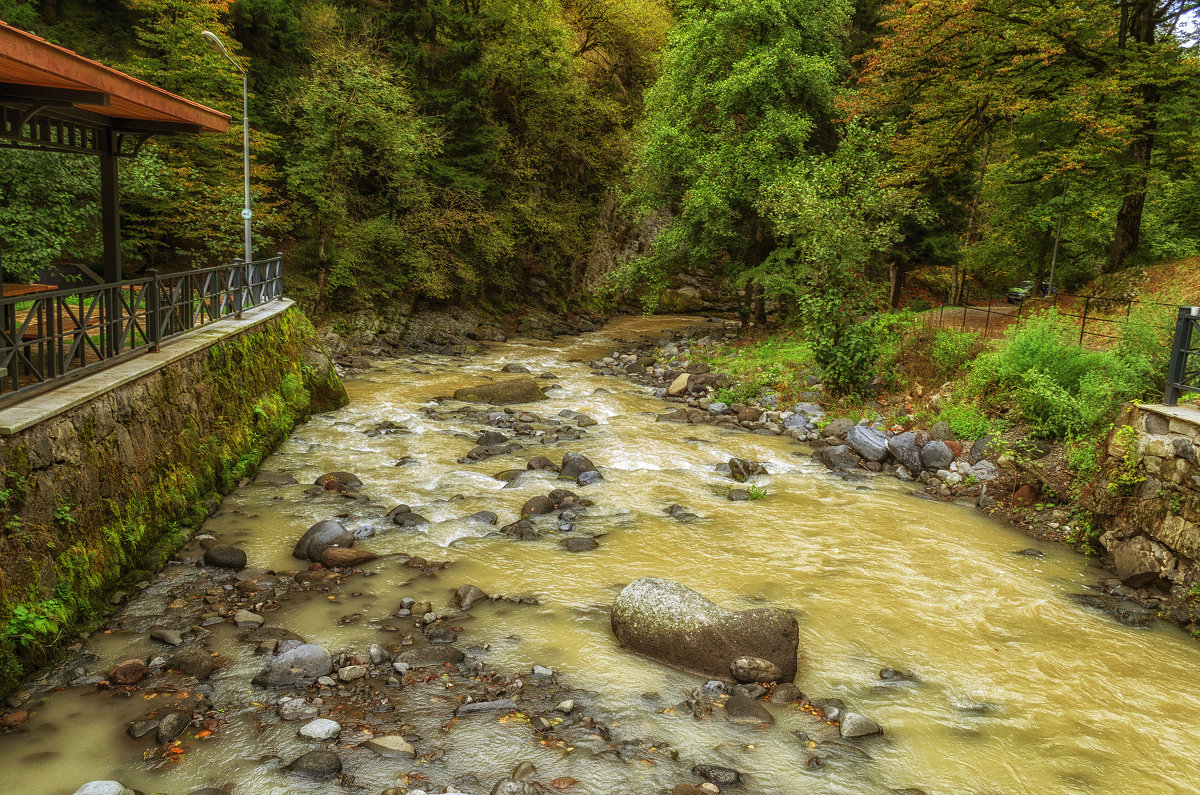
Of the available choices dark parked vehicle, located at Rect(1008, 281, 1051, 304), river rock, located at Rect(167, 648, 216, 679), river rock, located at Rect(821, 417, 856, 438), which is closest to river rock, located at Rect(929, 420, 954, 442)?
river rock, located at Rect(821, 417, 856, 438)

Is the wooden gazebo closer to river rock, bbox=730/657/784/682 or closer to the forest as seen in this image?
the forest

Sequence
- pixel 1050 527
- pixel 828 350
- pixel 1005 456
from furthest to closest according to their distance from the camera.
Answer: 1. pixel 828 350
2. pixel 1005 456
3. pixel 1050 527

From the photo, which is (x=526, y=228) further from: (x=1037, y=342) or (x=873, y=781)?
(x=873, y=781)

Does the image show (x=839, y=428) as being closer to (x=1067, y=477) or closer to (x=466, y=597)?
(x=1067, y=477)

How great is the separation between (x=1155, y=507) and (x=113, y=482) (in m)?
12.4

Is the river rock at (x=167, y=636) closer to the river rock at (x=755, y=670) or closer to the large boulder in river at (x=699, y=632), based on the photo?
the large boulder in river at (x=699, y=632)

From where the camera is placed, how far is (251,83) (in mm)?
24672

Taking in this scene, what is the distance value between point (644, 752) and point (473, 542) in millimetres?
4598

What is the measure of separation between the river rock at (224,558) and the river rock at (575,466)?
5579 millimetres

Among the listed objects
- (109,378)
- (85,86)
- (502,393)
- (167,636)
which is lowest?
(167,636)

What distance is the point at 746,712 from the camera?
639cm

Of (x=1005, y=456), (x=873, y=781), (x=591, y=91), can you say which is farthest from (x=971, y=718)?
(x=591, y=91)

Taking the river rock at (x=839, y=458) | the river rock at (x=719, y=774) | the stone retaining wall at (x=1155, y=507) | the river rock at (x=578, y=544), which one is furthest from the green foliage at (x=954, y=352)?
the river rock at (x=719, y=774)

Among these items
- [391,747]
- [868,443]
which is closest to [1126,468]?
[868,443]
